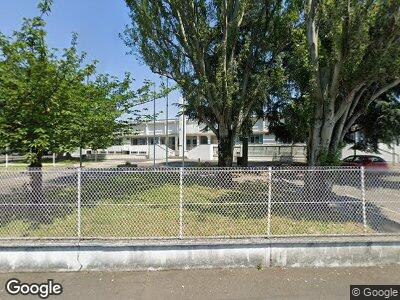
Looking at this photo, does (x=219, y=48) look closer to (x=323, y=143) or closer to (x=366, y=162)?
(x=323, y=143)

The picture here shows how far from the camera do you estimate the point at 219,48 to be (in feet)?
41.5

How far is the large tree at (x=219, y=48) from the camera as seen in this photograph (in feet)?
40.2

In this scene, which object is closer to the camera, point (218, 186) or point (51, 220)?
point (51, 220)

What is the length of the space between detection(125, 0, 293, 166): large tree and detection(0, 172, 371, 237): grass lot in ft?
16.1

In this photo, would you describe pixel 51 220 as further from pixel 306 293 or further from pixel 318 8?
pixel 318 8

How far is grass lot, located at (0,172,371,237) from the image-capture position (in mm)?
6305

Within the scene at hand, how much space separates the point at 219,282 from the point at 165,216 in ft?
7.82

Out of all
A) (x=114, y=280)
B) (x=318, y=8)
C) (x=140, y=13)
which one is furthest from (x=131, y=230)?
(x=140, y=13)

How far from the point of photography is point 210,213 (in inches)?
293

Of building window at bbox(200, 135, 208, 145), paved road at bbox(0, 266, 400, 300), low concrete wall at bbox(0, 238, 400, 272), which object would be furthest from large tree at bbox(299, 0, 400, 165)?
building window at bbox(200, 135, 208, 145)

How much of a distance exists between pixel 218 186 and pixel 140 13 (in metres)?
7.79

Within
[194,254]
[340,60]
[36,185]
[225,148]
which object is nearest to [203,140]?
[225,148]

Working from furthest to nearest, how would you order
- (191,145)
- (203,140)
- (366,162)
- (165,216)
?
1. (191,145)
2. (203,140)
3. (366,162)
4. (165,216)

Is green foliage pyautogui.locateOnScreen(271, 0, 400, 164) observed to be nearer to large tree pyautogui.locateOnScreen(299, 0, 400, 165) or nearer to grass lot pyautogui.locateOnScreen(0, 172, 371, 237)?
large tree pyautogui.locateOnScreen(299, 0, 400, 165)
